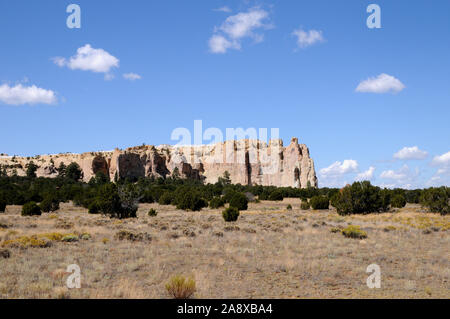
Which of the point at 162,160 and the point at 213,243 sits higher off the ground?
the point at 162,160

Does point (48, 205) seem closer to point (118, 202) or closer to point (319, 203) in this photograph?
point (118, 202)

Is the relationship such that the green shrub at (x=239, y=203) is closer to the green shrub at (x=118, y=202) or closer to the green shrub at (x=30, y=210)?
the green shrub at (x=118, y=202)

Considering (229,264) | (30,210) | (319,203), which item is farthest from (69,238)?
(319,203)

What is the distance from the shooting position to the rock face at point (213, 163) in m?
104

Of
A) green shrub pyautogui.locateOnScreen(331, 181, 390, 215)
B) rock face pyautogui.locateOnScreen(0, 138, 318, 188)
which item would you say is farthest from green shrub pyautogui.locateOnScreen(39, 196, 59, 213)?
rock face pyautogui.locateOnScreen(0, 138, 318, 188)

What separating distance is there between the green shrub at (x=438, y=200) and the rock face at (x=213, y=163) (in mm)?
69197

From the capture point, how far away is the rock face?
103856 mm

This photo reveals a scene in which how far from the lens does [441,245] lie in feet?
55.9

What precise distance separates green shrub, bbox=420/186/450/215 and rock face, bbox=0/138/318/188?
69.2 metres

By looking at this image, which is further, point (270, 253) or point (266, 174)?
point (266, 174)

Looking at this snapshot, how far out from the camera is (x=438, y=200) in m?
34.1
